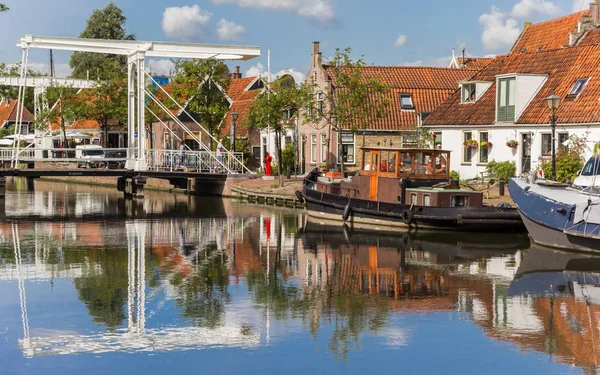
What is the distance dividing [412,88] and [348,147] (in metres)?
4.49

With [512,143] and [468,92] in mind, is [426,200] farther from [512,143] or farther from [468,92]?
[468,92]

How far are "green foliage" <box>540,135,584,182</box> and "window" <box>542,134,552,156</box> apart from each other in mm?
1419

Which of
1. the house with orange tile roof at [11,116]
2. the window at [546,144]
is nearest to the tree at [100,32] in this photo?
the house with orange tile roof at [11,116]

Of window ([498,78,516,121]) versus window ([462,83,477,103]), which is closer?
window ([498,78,516,121])

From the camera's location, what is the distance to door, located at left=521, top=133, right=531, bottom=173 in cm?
3496

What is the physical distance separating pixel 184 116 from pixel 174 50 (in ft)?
64.3

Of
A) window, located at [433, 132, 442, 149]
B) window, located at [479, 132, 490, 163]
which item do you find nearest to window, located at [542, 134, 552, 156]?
window, located at [479, 132, 490, 163]

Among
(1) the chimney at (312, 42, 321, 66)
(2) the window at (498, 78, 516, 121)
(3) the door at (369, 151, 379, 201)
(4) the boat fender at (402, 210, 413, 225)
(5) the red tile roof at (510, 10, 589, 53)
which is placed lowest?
(4) the boat fender at (402, 210, 413, 225)

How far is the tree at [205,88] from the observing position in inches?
1954

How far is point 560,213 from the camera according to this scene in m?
22.4

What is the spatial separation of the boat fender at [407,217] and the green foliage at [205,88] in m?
23.0

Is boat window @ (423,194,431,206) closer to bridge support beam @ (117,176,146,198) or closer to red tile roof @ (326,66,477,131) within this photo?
red tile roof @ (326,66,477,131)

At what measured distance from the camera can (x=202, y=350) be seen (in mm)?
13250

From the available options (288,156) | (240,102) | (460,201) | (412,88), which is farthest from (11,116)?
(460,201)
